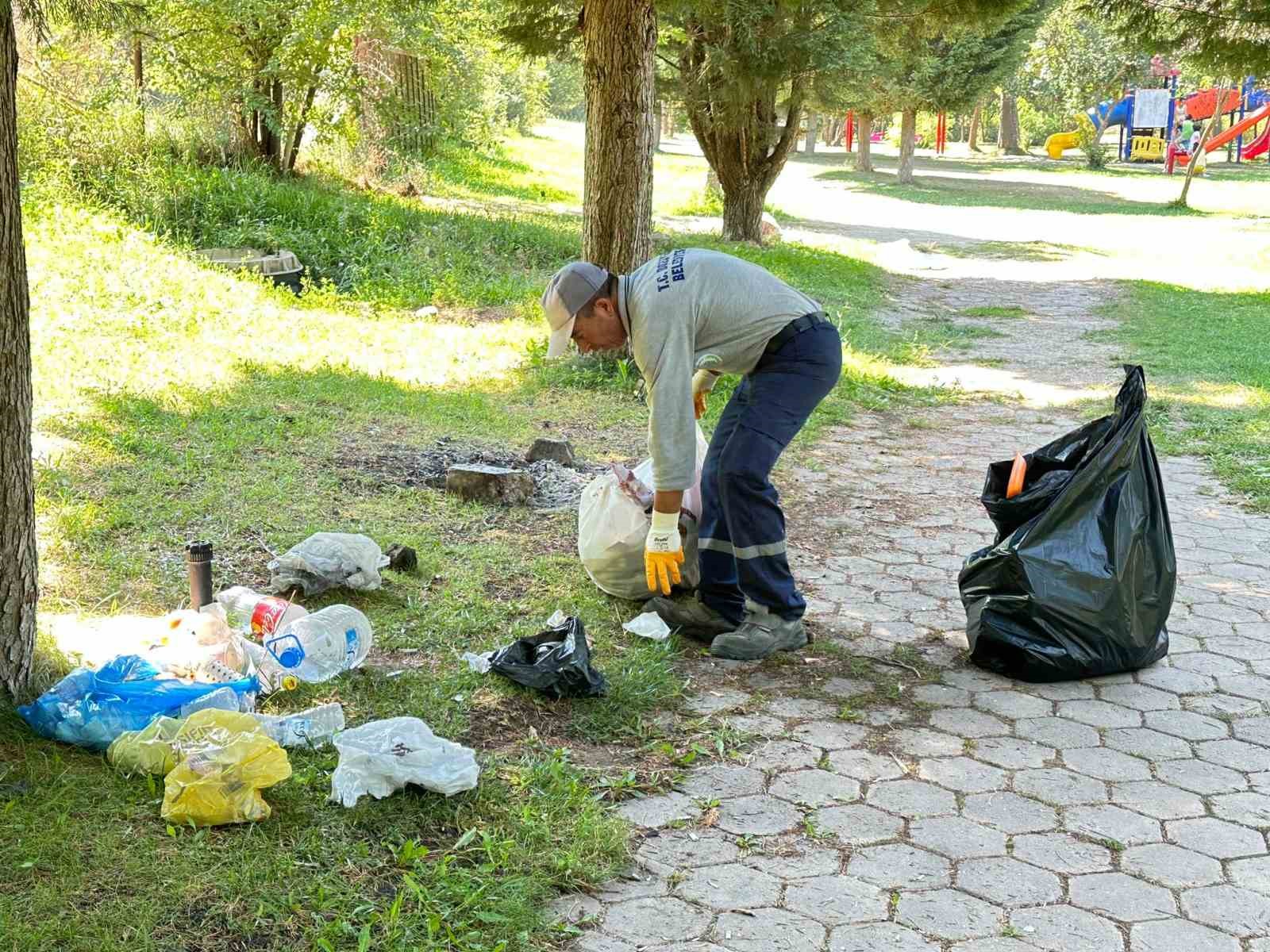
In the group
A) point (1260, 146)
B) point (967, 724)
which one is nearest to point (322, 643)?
point (967, 724)

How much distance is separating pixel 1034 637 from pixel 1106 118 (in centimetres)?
4372

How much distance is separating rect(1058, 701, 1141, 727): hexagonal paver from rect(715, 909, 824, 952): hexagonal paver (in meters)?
1.55

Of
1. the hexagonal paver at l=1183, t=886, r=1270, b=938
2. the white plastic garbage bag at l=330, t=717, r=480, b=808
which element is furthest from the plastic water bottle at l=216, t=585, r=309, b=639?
the hexagonal paver at l=1183, t=886, r=1270, b=938

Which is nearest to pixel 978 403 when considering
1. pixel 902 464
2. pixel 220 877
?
pixel 902 464

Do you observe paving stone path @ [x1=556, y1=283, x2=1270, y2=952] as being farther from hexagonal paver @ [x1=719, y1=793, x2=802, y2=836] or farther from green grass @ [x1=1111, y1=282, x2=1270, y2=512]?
green grass @ [x1=1111, y1=282, x2=1270, y2=512]

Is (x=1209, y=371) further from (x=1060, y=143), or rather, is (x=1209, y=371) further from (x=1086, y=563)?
(x=1060, y=143)

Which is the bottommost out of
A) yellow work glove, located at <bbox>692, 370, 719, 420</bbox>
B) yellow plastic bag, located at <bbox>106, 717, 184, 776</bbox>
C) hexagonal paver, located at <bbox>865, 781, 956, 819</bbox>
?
hexagonal paver, located at <bbox>865, 781, 956, 819</bbox>

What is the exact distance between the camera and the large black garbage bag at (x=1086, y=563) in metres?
4.25

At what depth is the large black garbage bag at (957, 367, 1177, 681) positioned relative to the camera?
4.25m

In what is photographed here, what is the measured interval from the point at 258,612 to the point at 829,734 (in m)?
1.92

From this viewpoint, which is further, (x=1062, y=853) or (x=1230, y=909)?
(x=1062, y=853)

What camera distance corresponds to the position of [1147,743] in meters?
3.96

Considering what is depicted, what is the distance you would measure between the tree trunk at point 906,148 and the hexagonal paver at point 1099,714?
29428 millimetres

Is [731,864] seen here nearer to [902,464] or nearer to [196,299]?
[902,464]
